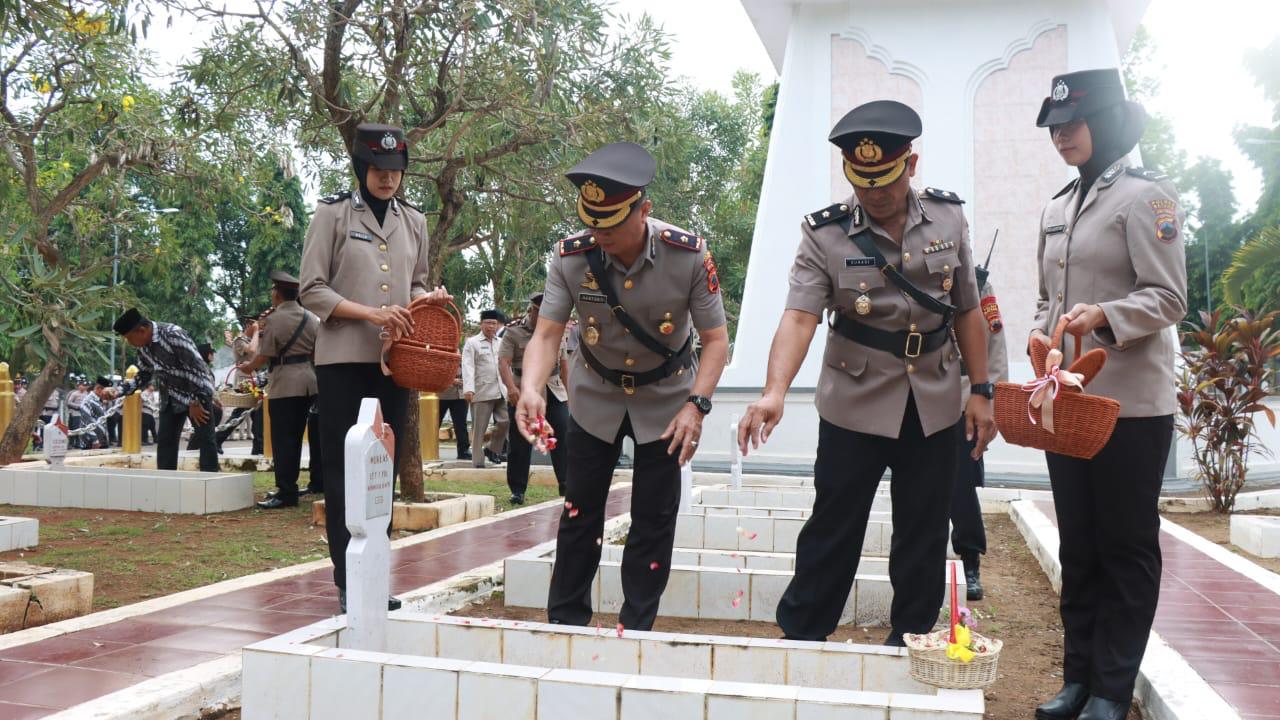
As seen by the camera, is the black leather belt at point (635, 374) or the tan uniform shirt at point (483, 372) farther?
the tan uniform shirt at point (483, 372)

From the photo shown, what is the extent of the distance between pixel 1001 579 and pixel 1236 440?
499 cm

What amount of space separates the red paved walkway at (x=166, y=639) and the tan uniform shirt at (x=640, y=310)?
67.3 inches

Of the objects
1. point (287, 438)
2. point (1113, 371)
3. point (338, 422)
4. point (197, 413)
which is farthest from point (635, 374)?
point (197, 413)

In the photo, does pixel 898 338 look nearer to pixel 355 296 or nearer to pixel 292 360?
pixel 355 296

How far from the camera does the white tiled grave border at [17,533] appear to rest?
618cm

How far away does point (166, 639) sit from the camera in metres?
4.16

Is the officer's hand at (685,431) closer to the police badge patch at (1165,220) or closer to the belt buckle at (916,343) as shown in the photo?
the belt buckle at (916,343)

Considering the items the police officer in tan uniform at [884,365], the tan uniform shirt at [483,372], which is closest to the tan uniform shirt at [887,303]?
the police officer in tan uniform at [884,365]

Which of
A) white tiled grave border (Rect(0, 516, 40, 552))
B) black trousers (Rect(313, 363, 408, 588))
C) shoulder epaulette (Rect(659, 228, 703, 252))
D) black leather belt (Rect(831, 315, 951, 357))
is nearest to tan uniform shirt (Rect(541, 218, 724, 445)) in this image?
shoulder epaulette (Rect(659, 228, 703, 252))

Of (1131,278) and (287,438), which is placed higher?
(1131,278)

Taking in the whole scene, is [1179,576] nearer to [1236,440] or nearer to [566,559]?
[566,559]

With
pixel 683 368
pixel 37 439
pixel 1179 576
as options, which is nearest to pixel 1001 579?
pixel 1179 576

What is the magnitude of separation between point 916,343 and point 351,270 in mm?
2496

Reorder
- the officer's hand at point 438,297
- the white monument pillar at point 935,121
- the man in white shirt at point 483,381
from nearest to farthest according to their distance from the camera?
the officer's hand at point 438,297
the man in white shirt at point 483,381
the white monument pillar at point 935,121
